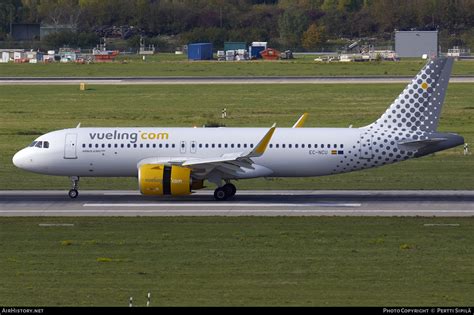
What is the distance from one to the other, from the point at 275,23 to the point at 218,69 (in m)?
68.0

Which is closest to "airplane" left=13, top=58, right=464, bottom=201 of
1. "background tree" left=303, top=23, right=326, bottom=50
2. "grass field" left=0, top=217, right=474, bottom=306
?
"grass field" left=0, top=217, right=474, bottom=306

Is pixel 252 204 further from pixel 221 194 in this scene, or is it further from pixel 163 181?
pixel 163 181

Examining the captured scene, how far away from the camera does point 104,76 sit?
395 feet

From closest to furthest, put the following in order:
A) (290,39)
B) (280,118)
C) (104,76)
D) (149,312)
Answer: (149,312) < (280,118) < (104,76) < (290,39)

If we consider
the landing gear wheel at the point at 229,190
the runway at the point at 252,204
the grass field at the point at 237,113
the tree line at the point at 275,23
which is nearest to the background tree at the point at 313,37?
the tree line at the point at 275,23

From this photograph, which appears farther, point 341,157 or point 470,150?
point 470,150

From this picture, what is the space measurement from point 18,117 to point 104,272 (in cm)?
5457

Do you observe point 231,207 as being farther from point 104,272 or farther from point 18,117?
point 18,117

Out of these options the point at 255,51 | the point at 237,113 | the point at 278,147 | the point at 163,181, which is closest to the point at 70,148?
the point at 163,181

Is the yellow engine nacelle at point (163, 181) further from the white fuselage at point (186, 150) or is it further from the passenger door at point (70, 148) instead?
the passenger door at point (70, 148)

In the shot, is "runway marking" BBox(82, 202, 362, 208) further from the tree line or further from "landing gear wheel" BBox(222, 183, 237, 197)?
the tree line

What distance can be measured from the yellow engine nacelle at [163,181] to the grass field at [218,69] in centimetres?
7255

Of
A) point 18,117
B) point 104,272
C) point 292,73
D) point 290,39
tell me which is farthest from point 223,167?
point 290,39

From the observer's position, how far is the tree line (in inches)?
7210
